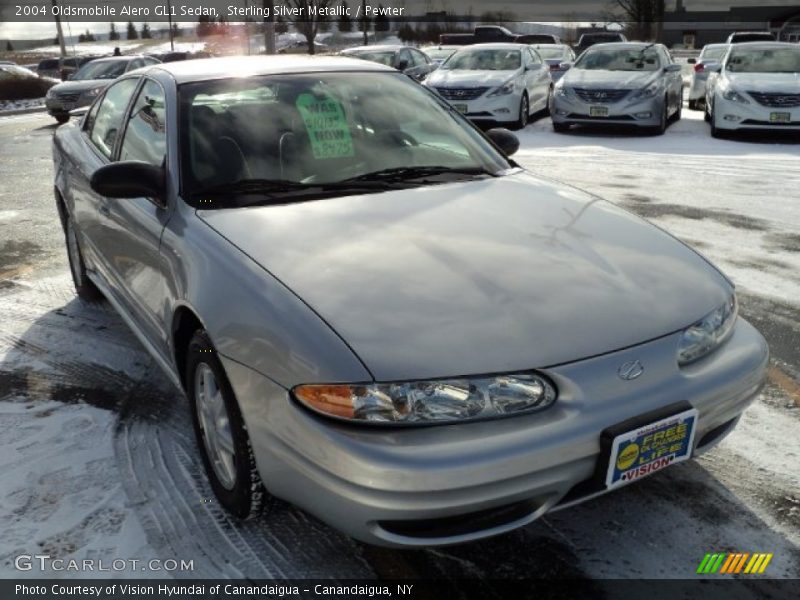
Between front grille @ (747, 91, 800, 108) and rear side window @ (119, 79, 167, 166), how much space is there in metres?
9.40

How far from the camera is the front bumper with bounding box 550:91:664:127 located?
11102 mm

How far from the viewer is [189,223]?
267 cm

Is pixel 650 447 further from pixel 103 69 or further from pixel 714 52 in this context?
pixel 714 52

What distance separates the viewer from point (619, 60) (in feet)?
40.0

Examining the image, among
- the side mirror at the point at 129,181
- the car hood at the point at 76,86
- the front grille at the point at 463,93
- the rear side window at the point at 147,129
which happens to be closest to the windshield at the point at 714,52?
the front grille at the point at 463,93

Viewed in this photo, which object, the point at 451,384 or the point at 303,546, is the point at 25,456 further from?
the point at 451,384

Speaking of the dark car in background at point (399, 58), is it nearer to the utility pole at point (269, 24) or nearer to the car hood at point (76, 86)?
the car hood at point (76, 86)

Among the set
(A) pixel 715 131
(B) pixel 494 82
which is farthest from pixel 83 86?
(A) pixel 715 131

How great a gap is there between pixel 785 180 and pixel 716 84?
139 inches

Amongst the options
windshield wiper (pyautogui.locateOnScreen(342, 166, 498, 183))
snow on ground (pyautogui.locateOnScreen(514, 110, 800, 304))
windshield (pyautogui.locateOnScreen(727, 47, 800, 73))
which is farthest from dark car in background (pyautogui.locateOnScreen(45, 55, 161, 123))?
windshield wiper (pyautogui.locateOnScreen(342, 166, 498, 183))

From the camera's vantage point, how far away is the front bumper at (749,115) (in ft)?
33.7

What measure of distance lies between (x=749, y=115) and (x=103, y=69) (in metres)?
12.9

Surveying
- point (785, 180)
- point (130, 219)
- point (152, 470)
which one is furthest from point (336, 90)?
point (785, 180)

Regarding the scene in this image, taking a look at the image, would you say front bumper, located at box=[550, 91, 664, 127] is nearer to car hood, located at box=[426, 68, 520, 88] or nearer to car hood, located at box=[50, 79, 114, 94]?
car hood, located at box=[426, 68, 520, 88]
